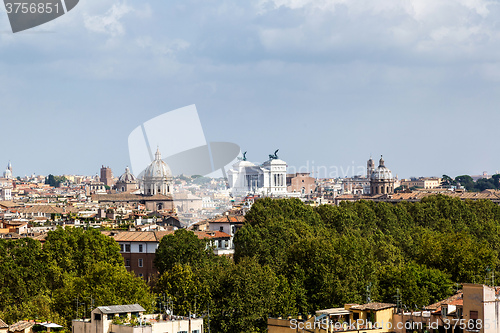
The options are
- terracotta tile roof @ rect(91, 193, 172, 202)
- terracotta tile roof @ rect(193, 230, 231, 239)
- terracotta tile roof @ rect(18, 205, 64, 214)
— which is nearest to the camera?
terracotta tile roof @ rect(193, 230, 231, 239)

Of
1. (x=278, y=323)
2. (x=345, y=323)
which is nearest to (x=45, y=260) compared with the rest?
(x=278, y=323)

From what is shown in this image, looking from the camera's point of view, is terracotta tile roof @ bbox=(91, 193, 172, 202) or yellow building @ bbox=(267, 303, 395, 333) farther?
terracotta tile roof @ bbox=(91, 193, 172, 202)

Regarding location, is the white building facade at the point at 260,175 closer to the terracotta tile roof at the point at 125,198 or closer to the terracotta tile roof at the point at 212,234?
the terracotta tile roof at the point at 125,198

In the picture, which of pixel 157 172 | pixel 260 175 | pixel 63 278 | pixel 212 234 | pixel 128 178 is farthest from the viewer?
pixel 128 178

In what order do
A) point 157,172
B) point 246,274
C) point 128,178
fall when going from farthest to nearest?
1. point 128,178
2. point 157,172
3. point 246,274

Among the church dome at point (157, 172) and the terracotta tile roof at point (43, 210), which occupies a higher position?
the church dome at point (157, 172)

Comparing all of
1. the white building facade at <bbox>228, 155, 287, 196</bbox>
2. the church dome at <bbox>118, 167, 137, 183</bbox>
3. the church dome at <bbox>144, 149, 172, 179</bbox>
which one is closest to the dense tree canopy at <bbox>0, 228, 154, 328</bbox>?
the church dome at <bbox>144, 149, 172, 179</bbox>

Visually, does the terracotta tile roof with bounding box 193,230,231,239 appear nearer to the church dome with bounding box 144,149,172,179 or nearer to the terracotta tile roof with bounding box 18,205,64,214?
the terracotta tile roof with bounding box 18,205,64,214

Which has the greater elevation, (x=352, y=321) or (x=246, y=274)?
(x=246, y=274)

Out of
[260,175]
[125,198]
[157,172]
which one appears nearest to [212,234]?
[125,198]

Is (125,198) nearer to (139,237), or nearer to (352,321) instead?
(139,237)

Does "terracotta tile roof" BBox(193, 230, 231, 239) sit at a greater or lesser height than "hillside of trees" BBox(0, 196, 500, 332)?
greater

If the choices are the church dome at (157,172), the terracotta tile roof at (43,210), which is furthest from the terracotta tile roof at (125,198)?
the terracotta tile roof at (43,210)

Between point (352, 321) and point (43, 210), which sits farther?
point (43, 210)
